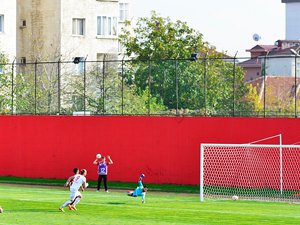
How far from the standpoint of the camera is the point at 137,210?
40.7 meters

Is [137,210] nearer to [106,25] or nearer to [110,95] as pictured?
[110,95]

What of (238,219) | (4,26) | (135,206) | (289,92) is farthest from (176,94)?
(4,26)

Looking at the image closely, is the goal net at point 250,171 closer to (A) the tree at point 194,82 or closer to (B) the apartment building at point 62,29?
(A) the tree at point 194,82

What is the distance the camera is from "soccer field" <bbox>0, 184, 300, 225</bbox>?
36.5m

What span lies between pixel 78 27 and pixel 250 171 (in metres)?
41.5

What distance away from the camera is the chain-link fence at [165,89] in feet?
180

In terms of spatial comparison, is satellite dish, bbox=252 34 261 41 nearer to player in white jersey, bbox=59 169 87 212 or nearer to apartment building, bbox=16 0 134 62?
apartment building, bbox=16 0 134 62

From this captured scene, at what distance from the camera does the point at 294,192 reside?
5119cm

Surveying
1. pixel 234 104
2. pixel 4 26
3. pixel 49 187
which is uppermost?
pixel 4 26

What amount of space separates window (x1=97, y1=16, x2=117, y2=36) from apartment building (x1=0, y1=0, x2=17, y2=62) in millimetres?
9289

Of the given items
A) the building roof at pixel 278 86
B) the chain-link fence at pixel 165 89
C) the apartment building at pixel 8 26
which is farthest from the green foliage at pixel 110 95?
the apartment building at pixel 8 26

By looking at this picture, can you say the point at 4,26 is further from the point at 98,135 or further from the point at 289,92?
the point at 289,92

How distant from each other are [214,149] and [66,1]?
39.2 m

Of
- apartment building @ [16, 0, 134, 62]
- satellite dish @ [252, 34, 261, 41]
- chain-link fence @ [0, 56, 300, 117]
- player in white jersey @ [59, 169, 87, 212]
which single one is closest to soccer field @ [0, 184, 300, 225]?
Result: player in white jersey @ [59, 169, 87, 212]
